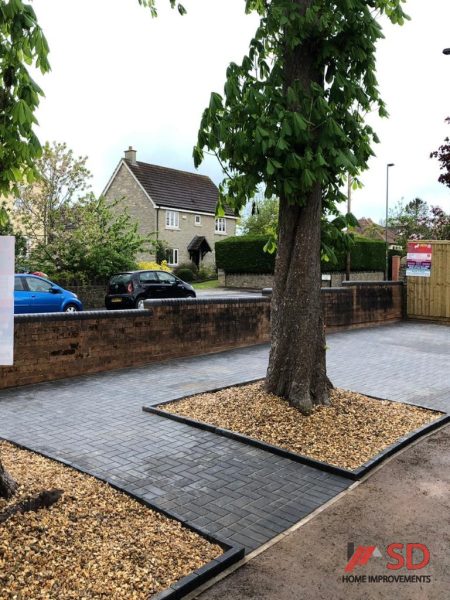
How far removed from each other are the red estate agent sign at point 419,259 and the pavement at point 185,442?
9.21m

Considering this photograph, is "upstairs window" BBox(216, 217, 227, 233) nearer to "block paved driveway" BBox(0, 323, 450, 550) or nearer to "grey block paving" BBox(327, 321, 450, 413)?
"grey block paving" BBox(327, 321, 450, 413)

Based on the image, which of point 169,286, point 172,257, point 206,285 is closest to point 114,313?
point 169,286

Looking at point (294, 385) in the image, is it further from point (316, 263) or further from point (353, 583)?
point (353, 583)

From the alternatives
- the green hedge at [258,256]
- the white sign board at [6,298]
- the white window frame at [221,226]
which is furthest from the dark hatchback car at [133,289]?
the white window frame at [221,226]

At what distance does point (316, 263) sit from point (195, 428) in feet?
8.49

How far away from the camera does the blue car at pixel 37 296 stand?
15.8 m

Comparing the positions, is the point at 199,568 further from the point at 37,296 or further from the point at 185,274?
the point at 185,274

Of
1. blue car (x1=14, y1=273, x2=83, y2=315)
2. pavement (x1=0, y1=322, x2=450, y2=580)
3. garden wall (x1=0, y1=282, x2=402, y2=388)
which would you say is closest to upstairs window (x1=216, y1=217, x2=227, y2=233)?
blue car (x1=14, y1=273, x2=83, y2=315)

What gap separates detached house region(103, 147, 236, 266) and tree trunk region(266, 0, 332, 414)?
35.4m

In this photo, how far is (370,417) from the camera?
22.7 ft

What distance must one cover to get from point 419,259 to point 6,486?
18051 millimetres

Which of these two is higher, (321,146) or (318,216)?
(321,146)

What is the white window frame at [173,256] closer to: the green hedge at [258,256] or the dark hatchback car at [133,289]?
the green hedge at [258,256]

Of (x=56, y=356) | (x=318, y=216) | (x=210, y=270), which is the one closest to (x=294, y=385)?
(x=318, y=216)
